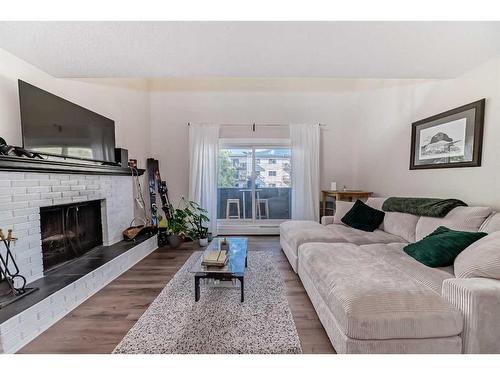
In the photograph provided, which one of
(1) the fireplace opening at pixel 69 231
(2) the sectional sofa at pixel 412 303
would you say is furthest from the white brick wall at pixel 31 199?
(2) the sectional sofa at pixel 412 303

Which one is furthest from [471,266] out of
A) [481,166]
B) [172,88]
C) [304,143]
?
[172,88]

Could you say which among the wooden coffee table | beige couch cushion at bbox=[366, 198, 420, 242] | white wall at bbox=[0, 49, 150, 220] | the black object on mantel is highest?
white wall at bbox=[0, 49, 150, 220]

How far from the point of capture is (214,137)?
4.19 metres

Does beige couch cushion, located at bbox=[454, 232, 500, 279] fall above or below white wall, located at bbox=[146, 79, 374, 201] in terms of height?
below

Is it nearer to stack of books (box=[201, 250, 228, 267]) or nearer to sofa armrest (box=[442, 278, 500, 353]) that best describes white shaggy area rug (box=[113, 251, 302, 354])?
stack of books (box=[201, 250, 228, 267])

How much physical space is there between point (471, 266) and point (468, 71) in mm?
2058

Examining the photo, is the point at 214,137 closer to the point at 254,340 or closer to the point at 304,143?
the point at 304,143

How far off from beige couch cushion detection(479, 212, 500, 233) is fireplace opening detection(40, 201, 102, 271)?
3.75 metres

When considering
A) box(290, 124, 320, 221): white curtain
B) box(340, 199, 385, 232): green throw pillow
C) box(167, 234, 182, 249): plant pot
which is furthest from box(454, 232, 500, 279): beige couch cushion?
box(167, 234, 182, 249): plant pot

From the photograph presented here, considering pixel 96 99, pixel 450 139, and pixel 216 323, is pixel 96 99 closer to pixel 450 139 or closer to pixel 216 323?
pixel 216 323

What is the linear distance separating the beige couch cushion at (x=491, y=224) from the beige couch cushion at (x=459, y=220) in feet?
0.13

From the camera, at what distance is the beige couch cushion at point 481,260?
1287 mm

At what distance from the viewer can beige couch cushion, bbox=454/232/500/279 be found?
4.22 ft

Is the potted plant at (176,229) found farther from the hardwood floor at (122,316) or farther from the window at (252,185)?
the window at (252,185)
